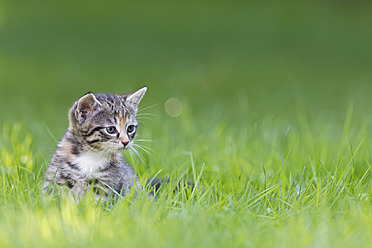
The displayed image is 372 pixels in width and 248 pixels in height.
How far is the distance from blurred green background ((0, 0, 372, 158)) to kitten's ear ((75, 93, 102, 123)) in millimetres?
1570

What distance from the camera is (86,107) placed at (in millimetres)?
5328

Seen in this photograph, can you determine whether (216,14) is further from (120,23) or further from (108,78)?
(108,78)

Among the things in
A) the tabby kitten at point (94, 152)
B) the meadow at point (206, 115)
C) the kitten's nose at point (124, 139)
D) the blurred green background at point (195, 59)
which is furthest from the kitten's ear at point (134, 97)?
the blurred green background at point (195, 59)

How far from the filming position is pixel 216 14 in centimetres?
1728

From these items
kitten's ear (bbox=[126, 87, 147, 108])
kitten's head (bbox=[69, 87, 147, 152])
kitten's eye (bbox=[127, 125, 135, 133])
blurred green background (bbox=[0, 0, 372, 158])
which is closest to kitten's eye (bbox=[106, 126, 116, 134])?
kitten's head (bbox=[69, 87, 147, 152])

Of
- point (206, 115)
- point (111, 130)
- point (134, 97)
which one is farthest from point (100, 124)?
point (206, 115)

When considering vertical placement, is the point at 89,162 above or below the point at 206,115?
above

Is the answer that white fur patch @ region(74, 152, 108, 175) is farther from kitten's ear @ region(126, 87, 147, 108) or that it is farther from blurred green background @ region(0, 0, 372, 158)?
blurred green background @ region(0, 0, 372, 158)

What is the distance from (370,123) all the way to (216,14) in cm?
944

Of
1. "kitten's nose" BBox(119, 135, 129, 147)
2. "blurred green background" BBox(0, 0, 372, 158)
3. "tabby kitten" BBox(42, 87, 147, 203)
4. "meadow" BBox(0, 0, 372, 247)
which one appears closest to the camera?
"meadow" BBox(0, 0, 372, 247)

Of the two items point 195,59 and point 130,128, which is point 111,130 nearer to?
point 130,128

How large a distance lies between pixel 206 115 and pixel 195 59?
4.60 meters

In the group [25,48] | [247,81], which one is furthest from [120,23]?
[247,81]

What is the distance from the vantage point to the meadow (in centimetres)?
430
